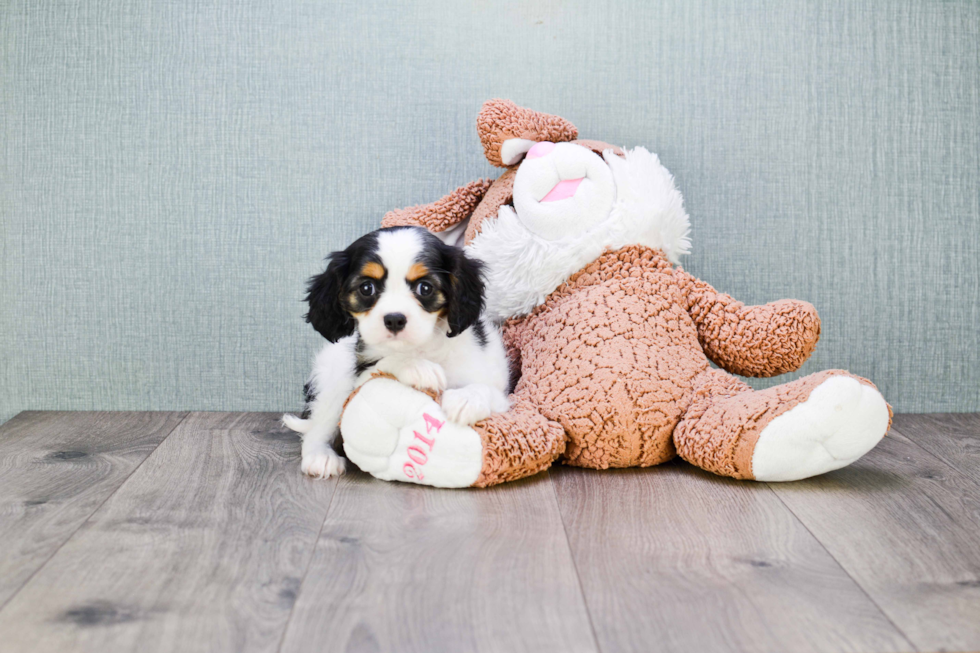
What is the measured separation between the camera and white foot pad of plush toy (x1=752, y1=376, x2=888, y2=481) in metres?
1.50

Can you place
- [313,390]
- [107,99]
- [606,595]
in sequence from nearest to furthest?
[606,595]
[313,390]
[107,99]

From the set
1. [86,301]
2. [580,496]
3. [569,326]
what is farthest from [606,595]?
[86,301]

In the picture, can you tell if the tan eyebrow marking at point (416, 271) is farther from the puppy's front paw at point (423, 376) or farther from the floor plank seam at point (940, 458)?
the floor plank seam at point (940, 458)

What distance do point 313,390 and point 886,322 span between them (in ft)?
5.14

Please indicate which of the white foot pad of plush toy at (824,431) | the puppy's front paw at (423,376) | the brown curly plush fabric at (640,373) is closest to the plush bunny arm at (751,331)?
the brown curly plush fabric at (640,373)

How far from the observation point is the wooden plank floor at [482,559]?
3.33ft

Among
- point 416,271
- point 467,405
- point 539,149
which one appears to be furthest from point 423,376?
point 539,149

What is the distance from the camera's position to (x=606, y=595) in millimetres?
1110

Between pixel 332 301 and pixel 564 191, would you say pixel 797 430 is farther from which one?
pixel 332 301

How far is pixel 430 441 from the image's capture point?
154 centimetres

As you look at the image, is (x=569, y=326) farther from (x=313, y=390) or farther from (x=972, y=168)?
(x=972, y=168)

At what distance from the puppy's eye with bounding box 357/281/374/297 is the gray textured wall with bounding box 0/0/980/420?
67cm

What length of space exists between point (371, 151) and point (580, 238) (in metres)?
0.68

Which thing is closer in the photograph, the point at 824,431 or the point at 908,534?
the point at 908,534
